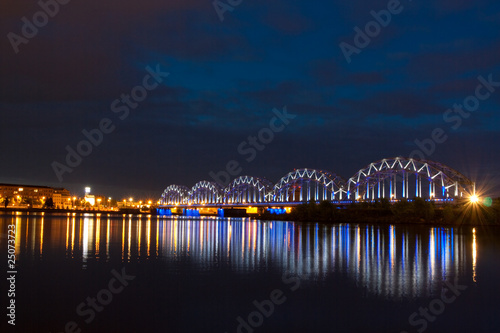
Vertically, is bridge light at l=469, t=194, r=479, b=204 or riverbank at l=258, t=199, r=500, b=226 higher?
bridge light at l=469, t=194, r=479, b=204

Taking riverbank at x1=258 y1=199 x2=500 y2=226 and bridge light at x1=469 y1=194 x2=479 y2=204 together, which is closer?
riverbank at x1=258 y1=199 x2=500 y2=226

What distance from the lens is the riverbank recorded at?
7719 cm

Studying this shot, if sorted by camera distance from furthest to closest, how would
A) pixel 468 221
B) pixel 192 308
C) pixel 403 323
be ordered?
pixel 468 221 < pixel 192 308 < pixel 403 323

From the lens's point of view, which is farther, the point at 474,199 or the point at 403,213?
the point at 474,199

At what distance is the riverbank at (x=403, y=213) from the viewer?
3039 inches

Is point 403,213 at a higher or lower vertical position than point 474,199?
lower

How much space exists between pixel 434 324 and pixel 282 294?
4721mm

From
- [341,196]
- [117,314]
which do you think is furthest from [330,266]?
[341,196]

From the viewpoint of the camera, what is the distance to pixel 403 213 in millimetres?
86500

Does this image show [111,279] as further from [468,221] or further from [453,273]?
[468,221]

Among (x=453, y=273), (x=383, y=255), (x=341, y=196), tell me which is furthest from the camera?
(x=341, y=196)

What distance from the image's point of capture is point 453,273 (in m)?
20.8

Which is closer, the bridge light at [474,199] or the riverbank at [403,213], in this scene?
the riverbank at [403,213]

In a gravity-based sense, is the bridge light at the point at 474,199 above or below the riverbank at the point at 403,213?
above
